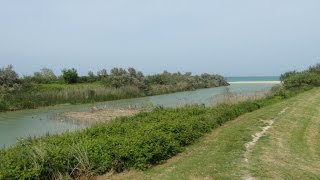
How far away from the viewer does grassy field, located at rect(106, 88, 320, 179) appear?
823 cm

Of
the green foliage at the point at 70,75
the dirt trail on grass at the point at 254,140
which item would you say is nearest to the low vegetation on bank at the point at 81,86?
the green foliage at the point at 70,75

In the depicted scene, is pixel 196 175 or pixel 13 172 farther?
pixel 196 175

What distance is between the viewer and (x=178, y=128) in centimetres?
1103

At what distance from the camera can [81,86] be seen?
48406 mm

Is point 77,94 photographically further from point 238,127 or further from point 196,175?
point 196,175

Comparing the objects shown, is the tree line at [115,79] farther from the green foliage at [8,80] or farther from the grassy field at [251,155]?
the grassy field at [251,155]

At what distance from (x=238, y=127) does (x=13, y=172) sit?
27.1 feet

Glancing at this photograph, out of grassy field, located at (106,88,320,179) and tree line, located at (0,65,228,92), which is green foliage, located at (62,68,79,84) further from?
grassy field, located at (106,88,320,179)

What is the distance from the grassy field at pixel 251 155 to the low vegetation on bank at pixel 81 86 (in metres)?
28.2

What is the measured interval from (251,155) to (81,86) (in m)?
40.3

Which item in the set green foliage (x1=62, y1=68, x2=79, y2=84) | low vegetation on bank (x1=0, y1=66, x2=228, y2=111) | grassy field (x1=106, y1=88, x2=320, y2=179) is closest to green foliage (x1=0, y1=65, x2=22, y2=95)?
low vegetation on bank (x1=0, y1=66, x2=228, y2=111)

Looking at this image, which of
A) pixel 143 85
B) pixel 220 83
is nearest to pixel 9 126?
pixel 143 85

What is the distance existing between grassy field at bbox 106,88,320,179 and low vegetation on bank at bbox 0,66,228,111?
28.2 meters

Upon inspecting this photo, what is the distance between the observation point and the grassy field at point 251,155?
8.23 metres
